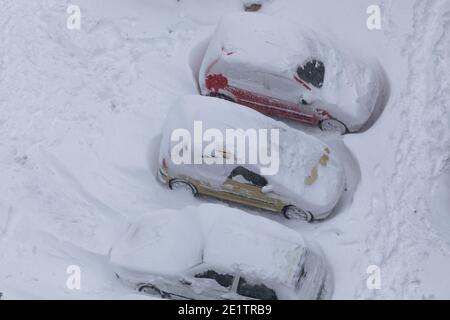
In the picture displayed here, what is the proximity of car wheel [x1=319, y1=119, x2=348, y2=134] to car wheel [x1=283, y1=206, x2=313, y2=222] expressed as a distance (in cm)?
185

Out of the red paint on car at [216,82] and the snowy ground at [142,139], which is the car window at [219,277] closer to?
the snowy ground at [142,139]

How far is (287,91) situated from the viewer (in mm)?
9375

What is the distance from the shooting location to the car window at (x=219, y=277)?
24.5 feet

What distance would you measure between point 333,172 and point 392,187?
976 millimetres

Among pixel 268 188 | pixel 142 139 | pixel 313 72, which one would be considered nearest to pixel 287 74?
pixel 313 72

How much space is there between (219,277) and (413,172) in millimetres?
3718

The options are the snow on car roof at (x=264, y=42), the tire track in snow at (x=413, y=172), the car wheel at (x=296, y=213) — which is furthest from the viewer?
the snow on car roof at (x=264, y=42)

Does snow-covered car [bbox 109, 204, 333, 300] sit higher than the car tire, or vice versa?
the car tire

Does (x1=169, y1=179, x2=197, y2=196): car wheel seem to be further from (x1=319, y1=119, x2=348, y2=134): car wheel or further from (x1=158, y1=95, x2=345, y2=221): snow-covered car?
(x1=319, y1=119, x2=348, y2=134): car wheel

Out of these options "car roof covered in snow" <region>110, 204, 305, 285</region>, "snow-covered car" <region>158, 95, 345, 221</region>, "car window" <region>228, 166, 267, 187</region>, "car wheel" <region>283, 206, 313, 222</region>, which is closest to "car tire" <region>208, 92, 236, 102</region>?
"snow-covered car" <region>158, 95, 345, 221</region>

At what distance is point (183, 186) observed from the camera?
29.4ft

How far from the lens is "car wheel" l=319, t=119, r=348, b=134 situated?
31.3 ft

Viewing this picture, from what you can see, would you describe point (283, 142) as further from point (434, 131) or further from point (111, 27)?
point (111, 27)

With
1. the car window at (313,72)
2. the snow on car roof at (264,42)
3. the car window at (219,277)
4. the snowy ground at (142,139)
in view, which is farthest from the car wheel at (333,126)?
the car window at (219,277)
